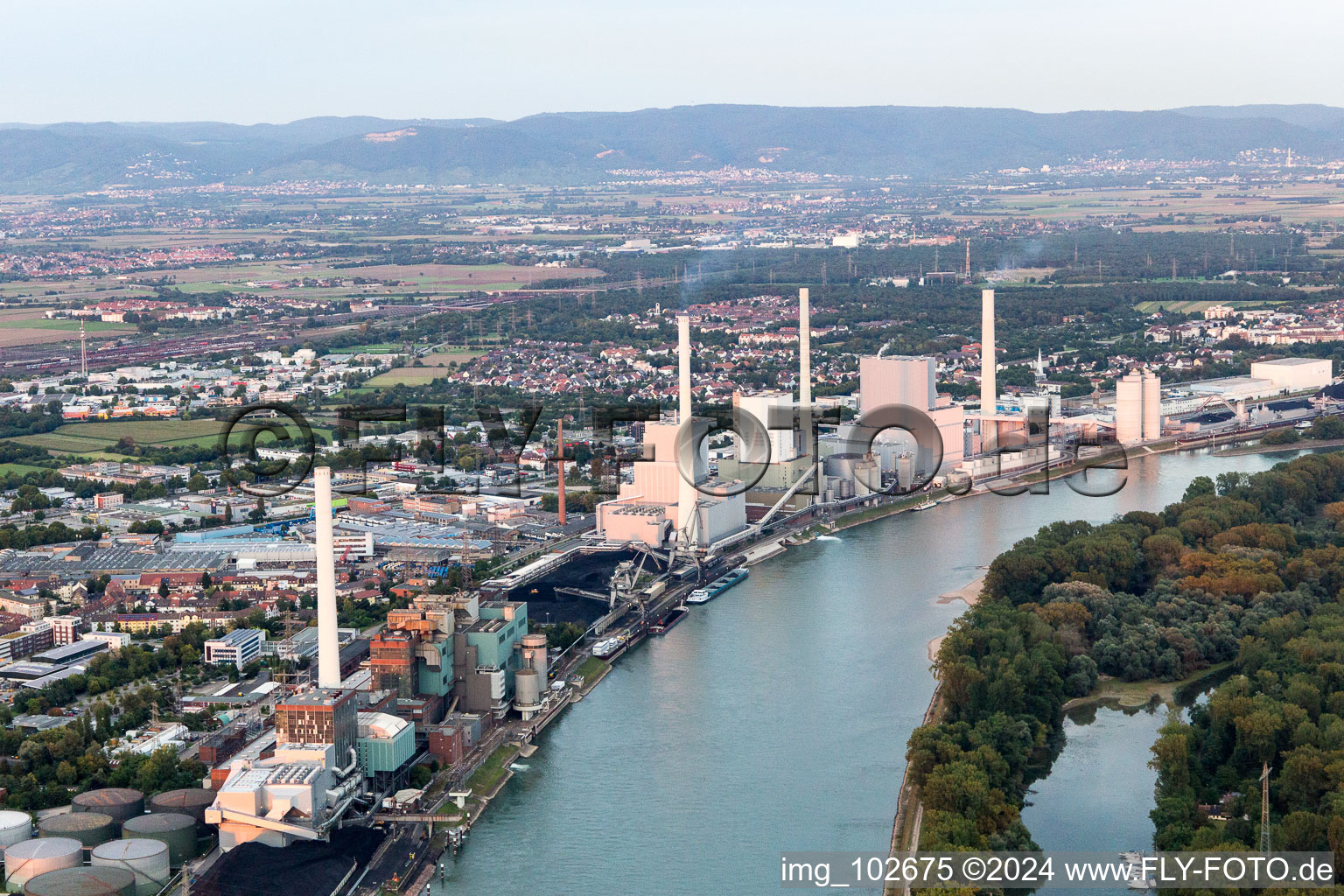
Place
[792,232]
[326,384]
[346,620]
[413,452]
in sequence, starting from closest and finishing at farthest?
1. [346,620]
2. [413,452]
3. [326,384]
4. [792,232]

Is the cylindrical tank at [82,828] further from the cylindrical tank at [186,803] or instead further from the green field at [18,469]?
the green field at [18,469]

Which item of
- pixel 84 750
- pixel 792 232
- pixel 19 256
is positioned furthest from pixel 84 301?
pixel 84 750

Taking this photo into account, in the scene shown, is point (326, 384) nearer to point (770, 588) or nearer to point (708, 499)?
point (708, 499)

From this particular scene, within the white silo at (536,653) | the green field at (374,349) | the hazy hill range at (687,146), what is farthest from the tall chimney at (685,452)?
the hazy hill range at (687,146)

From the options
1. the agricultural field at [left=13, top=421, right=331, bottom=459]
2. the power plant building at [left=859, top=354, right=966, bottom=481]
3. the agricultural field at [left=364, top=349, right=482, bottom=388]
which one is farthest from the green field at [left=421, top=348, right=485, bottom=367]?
the power plant building at [left=859, top=354, right=966, bottom=481]

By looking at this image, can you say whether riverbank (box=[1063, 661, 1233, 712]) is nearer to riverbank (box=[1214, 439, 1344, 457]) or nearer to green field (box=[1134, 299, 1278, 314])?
riverbank (box=[1214, 439, 1344, 457])

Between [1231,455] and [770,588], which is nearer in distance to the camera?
[770,588]
